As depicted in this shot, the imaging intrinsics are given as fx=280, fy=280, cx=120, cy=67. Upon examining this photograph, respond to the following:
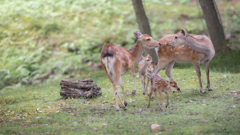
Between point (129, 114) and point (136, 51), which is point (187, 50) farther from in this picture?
point (129, 114)

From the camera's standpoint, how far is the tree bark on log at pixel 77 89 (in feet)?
24.9

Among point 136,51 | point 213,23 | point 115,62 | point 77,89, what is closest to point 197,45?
point 136,51

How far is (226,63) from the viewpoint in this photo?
1095 centimetres

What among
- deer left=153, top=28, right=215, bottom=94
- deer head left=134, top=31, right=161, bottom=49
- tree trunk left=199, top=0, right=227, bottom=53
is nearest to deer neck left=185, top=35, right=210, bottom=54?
deer left=153, top=28, right=215, bottom=94

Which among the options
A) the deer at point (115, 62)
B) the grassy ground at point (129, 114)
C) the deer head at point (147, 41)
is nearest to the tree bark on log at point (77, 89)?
the grassy ground at point (129, 114)

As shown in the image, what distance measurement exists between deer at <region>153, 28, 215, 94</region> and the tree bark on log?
195 cm

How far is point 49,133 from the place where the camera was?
200 inches

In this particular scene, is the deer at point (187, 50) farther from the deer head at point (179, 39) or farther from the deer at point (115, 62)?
the deer at point (115, 62)

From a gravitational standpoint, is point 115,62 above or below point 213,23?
below

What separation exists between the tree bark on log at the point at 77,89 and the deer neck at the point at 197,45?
2.85 meters

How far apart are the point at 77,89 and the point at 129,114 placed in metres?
2.05

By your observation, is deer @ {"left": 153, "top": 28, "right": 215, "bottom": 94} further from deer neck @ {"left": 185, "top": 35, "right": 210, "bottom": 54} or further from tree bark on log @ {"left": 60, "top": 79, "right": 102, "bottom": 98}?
tree bark on log @ {"left": 60, "top": 79, "right": 102, "bottom": 98}

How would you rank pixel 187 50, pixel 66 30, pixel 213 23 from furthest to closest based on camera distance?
pixel 66 30
pixel 213 23
pixel 187 50

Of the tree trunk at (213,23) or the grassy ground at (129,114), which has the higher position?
the tree trunk at (213,23)
